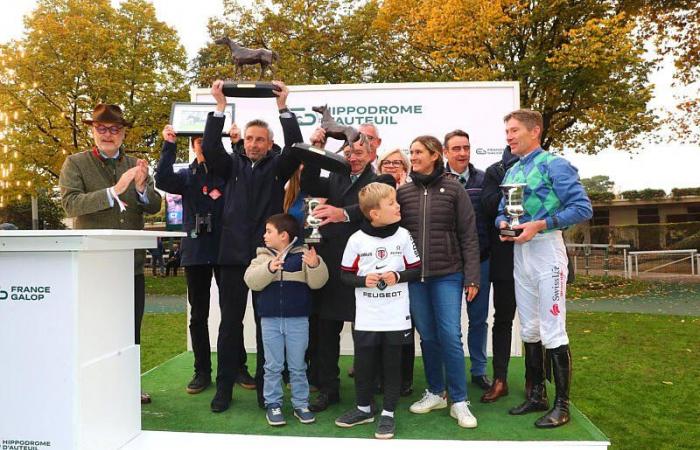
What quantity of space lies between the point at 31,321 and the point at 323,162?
1.75 m

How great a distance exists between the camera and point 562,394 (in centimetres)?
329

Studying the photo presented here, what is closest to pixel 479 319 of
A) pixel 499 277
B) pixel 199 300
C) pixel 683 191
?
pixel 499 277

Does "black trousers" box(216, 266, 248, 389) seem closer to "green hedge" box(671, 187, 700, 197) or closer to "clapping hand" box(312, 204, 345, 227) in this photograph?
"clapping hand" box(312, 204, 345, 227)

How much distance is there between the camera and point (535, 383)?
11.6ft

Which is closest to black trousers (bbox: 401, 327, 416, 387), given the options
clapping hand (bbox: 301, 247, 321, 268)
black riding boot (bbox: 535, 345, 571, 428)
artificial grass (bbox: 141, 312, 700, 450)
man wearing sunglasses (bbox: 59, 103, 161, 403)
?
artificial grass (bbox: 141, 312, 700, 450)

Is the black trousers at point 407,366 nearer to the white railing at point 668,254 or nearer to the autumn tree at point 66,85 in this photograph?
the autumn tree at point 66,85

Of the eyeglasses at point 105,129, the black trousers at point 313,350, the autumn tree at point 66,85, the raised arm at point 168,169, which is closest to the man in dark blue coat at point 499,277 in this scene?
the black trousers at point 313,350

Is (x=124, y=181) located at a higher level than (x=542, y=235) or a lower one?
higher

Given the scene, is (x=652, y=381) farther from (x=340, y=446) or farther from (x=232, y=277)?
(x=232, y=277)

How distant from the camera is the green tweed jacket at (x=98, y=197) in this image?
3490 mm

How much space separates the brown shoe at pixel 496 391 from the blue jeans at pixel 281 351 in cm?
129

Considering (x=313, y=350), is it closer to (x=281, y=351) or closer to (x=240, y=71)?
(x=281, y=351)

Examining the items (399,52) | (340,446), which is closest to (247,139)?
(340,446)

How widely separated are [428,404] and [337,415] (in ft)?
1.96
